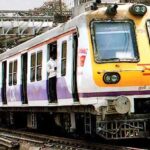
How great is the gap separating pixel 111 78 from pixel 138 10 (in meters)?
1.72

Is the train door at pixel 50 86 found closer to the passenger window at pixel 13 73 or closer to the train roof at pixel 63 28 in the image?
the train roof at pixel 63 28

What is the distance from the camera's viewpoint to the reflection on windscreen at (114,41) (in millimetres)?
12133

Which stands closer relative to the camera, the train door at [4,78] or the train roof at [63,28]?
the train roof at [63,28]

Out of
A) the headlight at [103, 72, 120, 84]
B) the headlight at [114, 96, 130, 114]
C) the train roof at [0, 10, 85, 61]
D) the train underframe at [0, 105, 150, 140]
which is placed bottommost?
the train underframe at [0, 105, 150, 140]

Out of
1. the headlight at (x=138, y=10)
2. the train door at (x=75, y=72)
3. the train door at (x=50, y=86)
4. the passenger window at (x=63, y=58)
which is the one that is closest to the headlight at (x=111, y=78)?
the train door at (x=75, y=72)

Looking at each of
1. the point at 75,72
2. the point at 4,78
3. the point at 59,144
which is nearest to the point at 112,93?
the point at 75,72

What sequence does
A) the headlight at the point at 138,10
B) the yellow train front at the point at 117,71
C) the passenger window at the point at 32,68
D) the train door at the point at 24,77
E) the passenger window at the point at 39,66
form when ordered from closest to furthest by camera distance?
the yellow train front at the point at 117,71, the headlight at the point at 138,10, the passenger window at the point at 39,66, the passenger window at the point at 32,68, the train door at the point at 24,77

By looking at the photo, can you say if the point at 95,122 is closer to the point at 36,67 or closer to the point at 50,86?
the point at 50,86

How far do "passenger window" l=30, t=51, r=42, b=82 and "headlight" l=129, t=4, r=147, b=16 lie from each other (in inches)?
136

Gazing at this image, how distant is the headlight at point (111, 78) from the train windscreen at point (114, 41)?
12.6 inches

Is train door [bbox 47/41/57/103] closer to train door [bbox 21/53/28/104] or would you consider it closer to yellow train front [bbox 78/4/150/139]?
yellow train front [bbox 78/4/150/139]

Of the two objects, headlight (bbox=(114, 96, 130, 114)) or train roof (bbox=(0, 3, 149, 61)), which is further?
train roof (bbox=(0, 3, 149, 61))

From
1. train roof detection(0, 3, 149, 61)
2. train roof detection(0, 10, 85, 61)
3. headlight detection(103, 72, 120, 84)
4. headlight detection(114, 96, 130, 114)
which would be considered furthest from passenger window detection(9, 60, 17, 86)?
headlight detection(114, 96, 130, 114)

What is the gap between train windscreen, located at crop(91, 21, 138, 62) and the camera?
39.8ft
